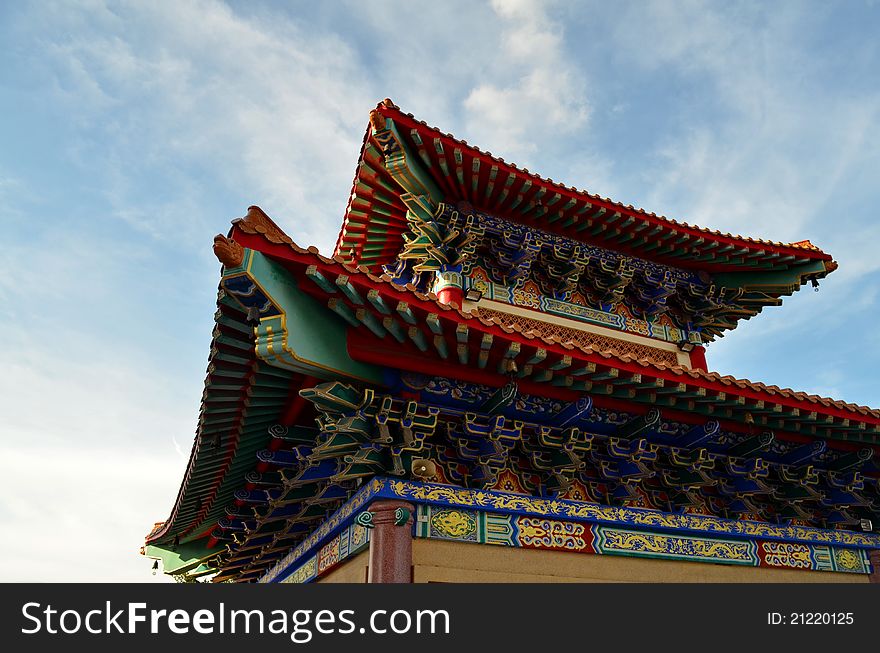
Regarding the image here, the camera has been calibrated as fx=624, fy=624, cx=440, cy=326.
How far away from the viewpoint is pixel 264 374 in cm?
559

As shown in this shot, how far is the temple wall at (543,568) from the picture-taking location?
5.33 meters

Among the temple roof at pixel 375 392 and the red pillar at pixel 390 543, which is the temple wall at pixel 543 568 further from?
the temple roof at pixel 375 392

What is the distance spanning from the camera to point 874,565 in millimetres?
7586

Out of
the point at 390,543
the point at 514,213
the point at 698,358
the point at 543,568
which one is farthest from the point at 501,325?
the point at 698,358

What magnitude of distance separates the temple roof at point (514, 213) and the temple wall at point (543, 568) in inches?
197

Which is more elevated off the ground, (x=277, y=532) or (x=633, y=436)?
(x=633, y=436)

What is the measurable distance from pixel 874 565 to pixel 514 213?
6433 millimetres

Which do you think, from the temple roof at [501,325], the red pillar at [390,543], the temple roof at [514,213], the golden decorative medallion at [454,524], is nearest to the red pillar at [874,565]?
the temple roof at [501,325]

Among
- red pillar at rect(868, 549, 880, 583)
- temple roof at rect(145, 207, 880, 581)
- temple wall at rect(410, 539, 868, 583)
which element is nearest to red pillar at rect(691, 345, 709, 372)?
temple roof at rect(145, 207, 880, 581)
